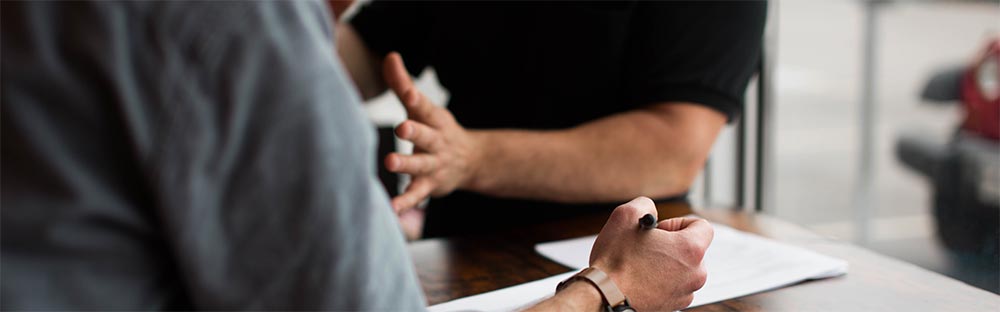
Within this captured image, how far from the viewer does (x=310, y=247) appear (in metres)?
0.46

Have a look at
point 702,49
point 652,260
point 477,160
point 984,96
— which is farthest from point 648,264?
point 984,96

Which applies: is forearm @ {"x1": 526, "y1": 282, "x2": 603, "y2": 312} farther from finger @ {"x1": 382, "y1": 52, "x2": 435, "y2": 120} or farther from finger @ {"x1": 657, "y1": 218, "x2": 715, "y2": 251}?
finger @ {"x1": 382, "y1": 52, "x2": 435, "y2": 120}

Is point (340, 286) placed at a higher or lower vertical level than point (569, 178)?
higher

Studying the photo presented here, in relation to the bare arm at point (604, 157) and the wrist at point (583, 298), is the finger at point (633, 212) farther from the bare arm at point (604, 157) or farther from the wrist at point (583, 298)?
the bare arm at point (604, 157)

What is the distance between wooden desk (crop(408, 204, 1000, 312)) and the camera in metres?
0.81

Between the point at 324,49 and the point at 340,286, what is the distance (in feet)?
0.41

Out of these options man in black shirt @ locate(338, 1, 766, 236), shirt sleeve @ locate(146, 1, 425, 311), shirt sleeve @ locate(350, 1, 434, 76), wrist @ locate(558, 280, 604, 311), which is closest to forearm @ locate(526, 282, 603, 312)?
wrist @ locate(558, 280, 604, 311)

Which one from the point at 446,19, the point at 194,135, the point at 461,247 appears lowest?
the point at 461,247

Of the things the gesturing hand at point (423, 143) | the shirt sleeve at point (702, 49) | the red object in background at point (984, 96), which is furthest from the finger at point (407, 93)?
the red object in background at point (984, 96)

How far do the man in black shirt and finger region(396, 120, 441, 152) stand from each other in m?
0.05

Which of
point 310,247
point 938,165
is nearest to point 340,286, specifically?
point 310,247

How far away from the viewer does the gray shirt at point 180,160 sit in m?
0.43

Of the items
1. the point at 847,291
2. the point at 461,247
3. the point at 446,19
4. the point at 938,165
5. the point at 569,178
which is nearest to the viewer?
the point at 847,291

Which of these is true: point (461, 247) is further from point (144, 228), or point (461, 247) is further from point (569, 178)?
point (144, 228)
